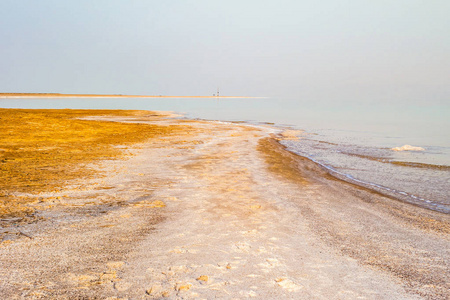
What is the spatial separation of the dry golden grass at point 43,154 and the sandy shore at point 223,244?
0.91 m

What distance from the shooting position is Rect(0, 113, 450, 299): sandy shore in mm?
3961

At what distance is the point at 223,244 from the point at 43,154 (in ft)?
33.2

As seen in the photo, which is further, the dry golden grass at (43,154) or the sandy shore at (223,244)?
the dry golden grass at (43,154)

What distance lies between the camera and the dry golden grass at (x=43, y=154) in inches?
316

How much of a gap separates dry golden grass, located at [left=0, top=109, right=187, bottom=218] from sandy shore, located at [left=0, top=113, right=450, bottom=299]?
906 millimetres

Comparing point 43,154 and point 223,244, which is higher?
point 43,154

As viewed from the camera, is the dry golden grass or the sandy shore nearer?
the sandy shore

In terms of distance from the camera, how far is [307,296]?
3.83 meters

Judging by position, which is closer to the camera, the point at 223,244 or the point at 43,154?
the point at 223,244

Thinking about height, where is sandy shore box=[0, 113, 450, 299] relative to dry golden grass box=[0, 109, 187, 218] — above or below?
below

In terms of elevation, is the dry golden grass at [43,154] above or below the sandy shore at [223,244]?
above

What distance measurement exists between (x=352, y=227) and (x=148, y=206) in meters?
4.16

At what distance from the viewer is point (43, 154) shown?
12.5 meters

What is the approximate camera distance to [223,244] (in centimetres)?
520
